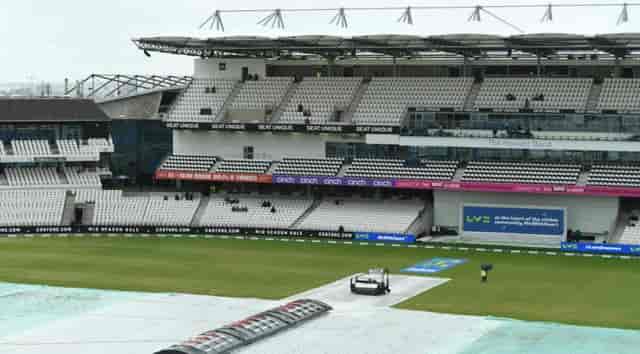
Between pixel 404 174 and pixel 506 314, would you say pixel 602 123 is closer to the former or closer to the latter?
pixel 404 174

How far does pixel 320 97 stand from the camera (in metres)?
80.5

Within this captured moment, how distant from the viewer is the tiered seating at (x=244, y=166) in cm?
7788

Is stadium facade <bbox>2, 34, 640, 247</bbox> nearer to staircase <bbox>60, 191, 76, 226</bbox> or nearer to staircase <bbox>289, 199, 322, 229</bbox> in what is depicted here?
staircase <bbox>289, 199, 322, 229</bbox>

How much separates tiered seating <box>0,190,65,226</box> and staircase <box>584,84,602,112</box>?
111ft

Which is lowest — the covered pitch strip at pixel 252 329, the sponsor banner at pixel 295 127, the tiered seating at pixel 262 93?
the covered pitch strip at pixel 252 329

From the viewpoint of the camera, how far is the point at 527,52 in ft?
244

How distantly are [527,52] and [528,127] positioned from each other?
5198mm

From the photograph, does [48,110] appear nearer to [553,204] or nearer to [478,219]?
[478,219]

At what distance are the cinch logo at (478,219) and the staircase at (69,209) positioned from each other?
25230 mm

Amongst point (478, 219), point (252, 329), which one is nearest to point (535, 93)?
point (478, 219)

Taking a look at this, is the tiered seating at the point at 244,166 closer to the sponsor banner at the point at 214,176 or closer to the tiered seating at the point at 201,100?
the sponsor banner at the point at 214,176

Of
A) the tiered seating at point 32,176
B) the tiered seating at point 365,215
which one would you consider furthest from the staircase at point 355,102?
the tiered seating at point 32,176

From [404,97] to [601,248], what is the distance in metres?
19.2

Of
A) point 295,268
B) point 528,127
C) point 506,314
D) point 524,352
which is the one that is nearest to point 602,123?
point 528,127
